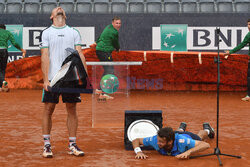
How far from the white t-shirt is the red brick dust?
93cm

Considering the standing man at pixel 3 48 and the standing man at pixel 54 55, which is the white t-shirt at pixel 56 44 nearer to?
the standing man at pixel 54 55

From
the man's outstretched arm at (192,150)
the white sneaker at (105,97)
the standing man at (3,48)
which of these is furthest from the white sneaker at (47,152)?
the standing man at (3,48)

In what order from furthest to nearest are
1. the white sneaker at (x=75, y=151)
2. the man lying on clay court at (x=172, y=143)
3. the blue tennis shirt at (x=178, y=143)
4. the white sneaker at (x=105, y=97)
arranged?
the white sneaker at (x=105, y=97), the white sneaker at (x=75, y=151), the blue tennis shirt at (x=178, y=143), the man lying on clay court at (x=172, y=143)

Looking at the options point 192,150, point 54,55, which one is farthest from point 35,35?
point 192,150

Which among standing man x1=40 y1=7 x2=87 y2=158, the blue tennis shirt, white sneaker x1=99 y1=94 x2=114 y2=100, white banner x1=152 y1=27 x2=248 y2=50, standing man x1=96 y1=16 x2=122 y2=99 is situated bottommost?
the blue tennis shirt

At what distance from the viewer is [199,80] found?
11.2 m

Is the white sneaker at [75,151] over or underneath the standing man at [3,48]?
underneath

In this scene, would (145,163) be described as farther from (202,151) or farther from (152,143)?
(202,151)

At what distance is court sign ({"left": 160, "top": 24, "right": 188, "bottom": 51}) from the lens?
13.0m

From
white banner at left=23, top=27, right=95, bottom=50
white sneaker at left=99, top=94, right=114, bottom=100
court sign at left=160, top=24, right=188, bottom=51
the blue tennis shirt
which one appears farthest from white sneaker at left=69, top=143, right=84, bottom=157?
white banner at left=23, top=27, right=95, bottom=50

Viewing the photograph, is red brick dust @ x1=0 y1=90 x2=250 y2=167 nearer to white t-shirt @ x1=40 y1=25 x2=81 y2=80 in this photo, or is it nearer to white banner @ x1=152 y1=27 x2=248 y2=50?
white t-shirt @ x1=40 y1=25 x2=81 y2=80

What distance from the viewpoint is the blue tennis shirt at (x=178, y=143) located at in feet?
14.3

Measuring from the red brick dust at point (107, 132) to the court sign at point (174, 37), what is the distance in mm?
2946

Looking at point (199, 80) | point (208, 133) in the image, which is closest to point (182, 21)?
point (199, 80)
